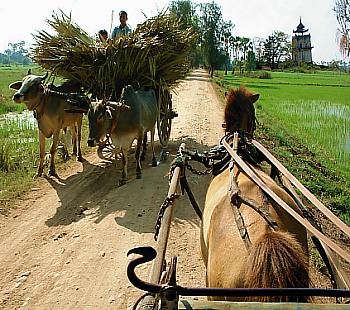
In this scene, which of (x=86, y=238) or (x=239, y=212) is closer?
(x=239, y=212)

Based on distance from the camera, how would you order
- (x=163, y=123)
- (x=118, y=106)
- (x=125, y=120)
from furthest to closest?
(x=163, y=123) → (x=125, y=120) → (x=118, y=106)

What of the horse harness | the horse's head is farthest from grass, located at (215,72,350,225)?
the horse harness

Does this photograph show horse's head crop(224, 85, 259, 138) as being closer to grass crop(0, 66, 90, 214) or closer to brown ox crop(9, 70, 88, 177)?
grass crop(0, 66, 90, 214)

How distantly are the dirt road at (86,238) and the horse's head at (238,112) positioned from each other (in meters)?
1.61

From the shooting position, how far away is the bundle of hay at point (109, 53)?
7824mm

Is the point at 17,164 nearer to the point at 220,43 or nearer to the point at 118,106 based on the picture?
the point at 118,106

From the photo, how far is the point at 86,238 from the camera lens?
5.40m

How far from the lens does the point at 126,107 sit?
7.02 meters

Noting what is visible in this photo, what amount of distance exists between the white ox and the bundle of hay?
43 cm

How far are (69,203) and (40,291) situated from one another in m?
2.59

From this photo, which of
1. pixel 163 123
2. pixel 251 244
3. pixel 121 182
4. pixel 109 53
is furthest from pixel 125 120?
pixel 251 244

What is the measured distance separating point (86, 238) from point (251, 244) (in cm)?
360

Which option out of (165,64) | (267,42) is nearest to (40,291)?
(165,64)

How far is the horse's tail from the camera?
1.98m
